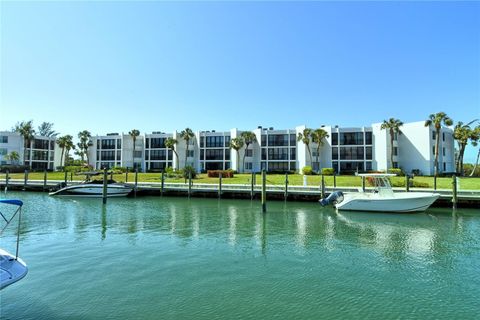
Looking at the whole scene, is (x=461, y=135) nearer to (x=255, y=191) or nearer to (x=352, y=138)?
(x=352, y=138)

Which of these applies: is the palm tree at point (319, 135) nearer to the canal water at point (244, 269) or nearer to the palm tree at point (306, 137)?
the palm tree at point (306, 137)

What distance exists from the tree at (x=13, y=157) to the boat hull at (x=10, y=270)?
284 feet

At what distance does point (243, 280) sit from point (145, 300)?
129 inches

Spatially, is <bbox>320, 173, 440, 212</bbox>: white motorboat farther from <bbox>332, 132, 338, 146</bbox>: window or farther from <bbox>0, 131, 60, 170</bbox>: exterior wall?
<bbox>0, 131, 60, 170</bbox>: exterior wall

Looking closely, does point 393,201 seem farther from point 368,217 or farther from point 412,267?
point 412,267

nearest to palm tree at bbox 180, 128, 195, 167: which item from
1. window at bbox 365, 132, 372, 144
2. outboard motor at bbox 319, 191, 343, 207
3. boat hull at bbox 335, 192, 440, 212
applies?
window at bbox 365, 132, 372, 144

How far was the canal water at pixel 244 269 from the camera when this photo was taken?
28.1 feet

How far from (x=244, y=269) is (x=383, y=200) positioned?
18136 millimetres

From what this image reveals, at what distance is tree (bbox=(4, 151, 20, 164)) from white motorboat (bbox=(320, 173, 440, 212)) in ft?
268

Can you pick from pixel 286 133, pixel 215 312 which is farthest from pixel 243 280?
pixel 286 133

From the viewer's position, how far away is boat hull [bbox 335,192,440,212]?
25.3 m

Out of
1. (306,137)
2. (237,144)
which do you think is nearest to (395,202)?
(306,137)

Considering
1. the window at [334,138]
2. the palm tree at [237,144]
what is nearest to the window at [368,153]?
the window at [334,138]

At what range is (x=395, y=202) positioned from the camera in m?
25.6
